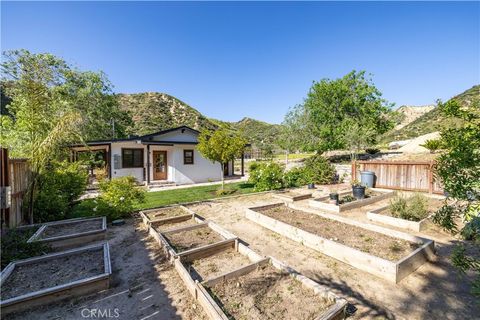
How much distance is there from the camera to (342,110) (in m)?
25.8

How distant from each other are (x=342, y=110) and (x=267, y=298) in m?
27.1

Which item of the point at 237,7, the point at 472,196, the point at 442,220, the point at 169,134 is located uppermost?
the point at 237,7

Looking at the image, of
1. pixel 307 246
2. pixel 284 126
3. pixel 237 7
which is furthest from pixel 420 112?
pixel 307 246

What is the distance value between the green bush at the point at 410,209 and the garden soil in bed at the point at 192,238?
566cm

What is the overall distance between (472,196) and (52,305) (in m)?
5.28

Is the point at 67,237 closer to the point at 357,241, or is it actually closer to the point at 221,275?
the point at 221,275

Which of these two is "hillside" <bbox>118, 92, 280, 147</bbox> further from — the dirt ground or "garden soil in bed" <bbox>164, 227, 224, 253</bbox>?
the dirt ground

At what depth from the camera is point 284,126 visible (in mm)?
29562

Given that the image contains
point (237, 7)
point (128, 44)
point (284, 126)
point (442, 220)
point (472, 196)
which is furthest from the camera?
point (284, 126)

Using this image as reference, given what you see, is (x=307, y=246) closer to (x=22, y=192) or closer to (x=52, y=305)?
(x=52, y=305)

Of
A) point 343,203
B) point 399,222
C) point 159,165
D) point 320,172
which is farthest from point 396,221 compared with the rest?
Answer: point 159,165

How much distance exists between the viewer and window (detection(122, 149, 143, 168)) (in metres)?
14.4

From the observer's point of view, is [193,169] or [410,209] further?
[193,169]

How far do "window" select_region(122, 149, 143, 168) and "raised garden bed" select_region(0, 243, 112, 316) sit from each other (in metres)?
11.2
